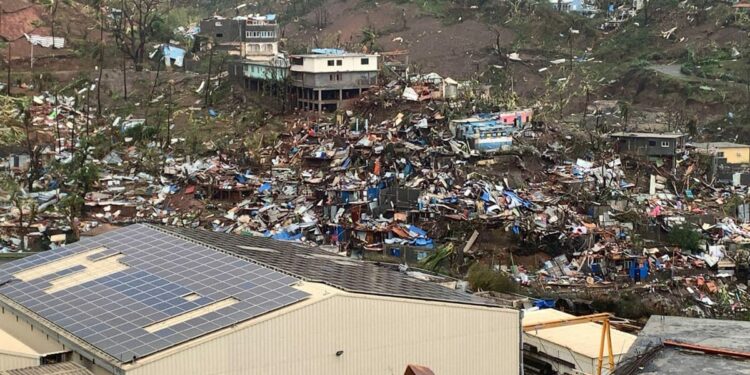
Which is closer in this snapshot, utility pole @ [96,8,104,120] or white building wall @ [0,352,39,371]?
white building wall @ [0,352,39,371]

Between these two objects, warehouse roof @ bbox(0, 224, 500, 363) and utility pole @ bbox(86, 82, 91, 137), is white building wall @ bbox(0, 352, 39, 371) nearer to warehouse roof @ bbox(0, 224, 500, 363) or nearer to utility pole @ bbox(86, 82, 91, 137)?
warehouse roof @ bbox(0, 224, 500, 363)

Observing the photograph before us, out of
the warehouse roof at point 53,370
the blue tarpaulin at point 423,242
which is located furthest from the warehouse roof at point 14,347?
the blue tarpaulin at point 423,242

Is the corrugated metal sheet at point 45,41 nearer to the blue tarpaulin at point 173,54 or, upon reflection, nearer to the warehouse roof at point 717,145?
the blue tarpaulin at point 173,54

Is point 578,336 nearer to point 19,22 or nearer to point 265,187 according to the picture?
point 265,187

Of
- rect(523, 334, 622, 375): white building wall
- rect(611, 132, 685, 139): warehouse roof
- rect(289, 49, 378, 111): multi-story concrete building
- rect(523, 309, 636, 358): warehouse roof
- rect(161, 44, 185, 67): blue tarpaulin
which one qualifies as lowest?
rect(523, 334, 622, 375): white building wall

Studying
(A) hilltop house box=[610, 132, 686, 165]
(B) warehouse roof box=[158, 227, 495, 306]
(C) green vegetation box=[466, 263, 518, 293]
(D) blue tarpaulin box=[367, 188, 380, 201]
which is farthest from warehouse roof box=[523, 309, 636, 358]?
(A) hilltop house box=[610, 132, 686, 165]

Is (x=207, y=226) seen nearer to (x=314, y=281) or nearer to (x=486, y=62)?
(x=314, y=281)
